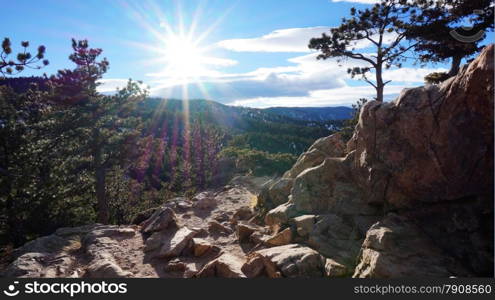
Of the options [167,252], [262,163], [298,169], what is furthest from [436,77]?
[167,252]

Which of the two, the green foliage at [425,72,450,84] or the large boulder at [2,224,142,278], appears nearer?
the large boulder at [2,224,142,278]

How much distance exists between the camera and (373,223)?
10.3m

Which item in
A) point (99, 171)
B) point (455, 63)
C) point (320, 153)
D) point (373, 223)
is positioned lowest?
point (373, 223)

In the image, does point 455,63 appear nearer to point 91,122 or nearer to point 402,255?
point 402,255

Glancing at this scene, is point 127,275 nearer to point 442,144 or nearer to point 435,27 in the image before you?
point 442,144

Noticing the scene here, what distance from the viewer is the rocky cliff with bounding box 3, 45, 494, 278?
25.4 feet

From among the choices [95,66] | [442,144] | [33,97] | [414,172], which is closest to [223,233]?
[414,172]

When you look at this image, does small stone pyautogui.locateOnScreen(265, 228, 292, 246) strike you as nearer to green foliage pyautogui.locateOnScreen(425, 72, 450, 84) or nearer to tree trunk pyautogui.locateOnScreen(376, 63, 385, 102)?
→ tree trunk pyautogui.locateOnScreen(376, 63, 385, 102)

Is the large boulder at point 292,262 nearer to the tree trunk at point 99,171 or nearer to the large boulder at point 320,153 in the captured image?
the large boulder at point 320,153

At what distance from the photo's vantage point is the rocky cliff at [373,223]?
775 cm

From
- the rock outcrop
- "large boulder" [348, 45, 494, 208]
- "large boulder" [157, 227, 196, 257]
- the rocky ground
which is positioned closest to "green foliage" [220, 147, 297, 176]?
the rocky ground

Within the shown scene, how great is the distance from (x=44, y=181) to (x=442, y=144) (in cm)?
1932

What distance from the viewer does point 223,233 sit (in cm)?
1431

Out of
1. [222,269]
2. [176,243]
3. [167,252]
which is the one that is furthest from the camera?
[176,243]
